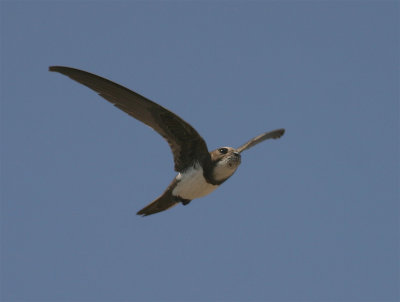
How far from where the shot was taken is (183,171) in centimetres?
988

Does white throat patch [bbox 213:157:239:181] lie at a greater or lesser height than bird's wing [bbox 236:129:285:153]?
lesser

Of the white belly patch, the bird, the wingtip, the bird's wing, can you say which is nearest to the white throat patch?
the bird

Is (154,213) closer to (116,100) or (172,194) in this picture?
(172,194)

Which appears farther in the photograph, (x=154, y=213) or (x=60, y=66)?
(x=154, y=213)

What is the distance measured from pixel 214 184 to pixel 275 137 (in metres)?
1.96

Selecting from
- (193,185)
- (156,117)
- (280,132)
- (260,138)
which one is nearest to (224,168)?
(193,185)

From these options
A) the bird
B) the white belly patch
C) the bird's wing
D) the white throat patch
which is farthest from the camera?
the bird's wing

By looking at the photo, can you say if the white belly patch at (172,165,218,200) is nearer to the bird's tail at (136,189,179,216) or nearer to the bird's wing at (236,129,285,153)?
the bird's tail at (136,189,179,216)

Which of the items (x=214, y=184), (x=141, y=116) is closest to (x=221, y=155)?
(x=214, y=184)

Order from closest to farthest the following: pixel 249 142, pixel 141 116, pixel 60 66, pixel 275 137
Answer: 1. pixel 60 66
2. pixel 141 116
3. pixel 249 142
4. pixel 275 137

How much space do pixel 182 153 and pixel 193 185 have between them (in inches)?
19.7

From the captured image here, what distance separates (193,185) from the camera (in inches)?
380

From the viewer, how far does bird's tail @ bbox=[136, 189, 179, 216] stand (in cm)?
1007

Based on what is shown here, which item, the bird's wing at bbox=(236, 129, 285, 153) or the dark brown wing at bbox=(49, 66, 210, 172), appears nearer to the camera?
the dark brown wing at bbox=(49, 66, 210, 172)
